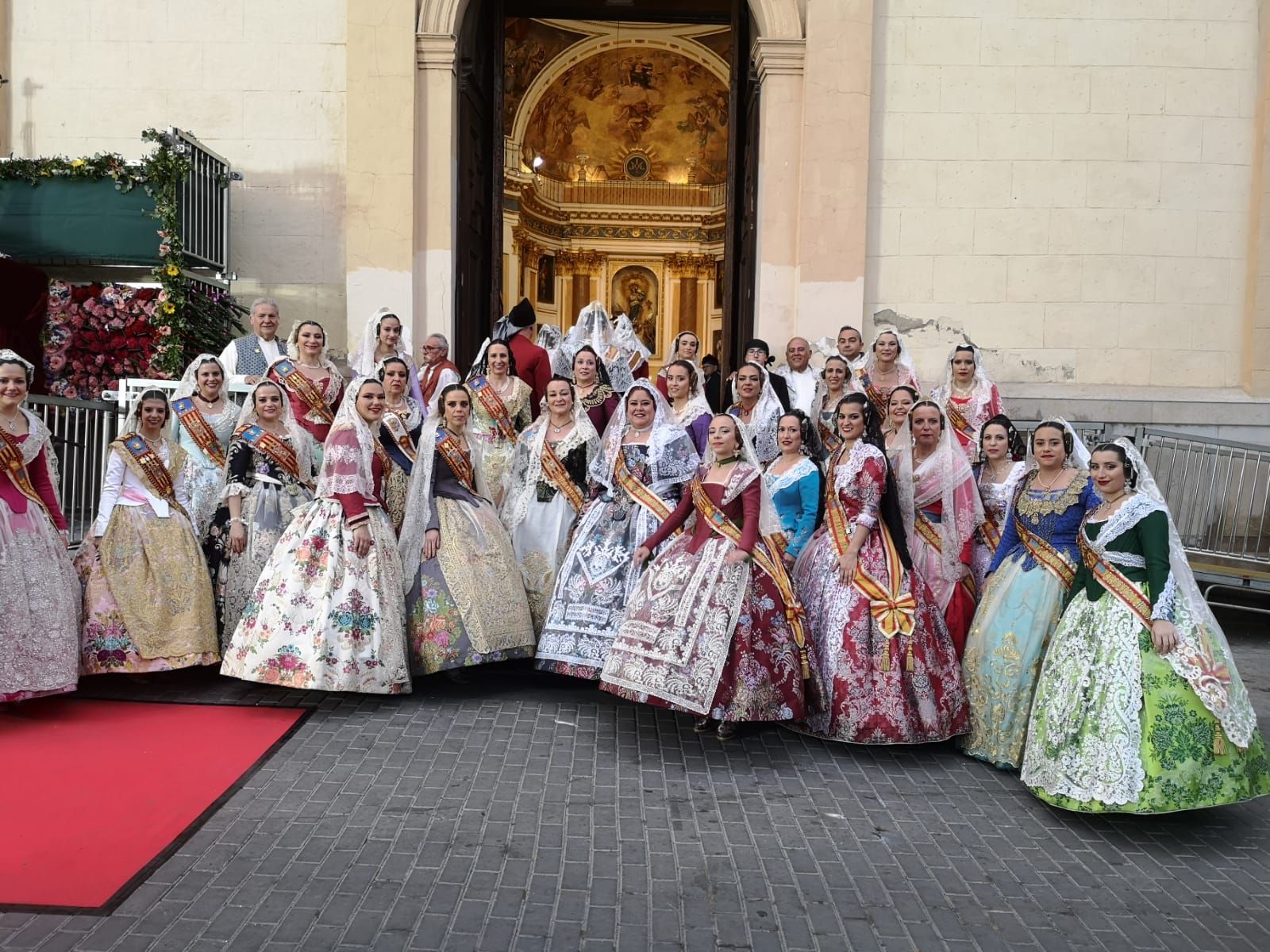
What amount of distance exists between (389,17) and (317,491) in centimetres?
574

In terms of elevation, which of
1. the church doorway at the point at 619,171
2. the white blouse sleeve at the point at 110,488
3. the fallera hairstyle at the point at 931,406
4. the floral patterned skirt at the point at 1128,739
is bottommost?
the floral patterned skirt at the point at 1128,739

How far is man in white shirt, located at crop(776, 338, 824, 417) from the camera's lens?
7.81 metres

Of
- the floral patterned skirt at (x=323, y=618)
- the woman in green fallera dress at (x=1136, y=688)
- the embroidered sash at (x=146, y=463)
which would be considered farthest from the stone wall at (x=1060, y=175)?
the embroidered sash at (x=146, y=463)

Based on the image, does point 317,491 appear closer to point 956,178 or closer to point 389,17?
point 389,17

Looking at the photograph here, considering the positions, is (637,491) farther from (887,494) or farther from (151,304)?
(151,304)

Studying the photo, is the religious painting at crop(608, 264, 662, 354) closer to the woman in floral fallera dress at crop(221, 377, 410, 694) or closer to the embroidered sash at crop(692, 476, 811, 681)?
the woman in floral fallera dress at crop(221, 377, 410, 694)

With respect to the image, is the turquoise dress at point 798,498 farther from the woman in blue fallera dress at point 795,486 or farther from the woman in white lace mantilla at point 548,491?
the woman in white lace mantilla at point 548,491

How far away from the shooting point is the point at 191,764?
4441mm

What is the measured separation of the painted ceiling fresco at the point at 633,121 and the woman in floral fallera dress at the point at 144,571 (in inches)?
625

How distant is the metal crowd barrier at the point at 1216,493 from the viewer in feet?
26.7

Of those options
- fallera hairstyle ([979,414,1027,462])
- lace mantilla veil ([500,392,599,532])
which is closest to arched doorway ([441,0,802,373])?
lace mantilla veil ([500,392,599,532])

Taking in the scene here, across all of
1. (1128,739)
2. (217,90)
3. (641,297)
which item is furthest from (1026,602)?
(641,297)

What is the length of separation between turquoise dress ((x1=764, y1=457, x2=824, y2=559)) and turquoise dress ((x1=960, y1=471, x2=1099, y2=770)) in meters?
0.99

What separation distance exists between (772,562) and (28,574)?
3.56m
